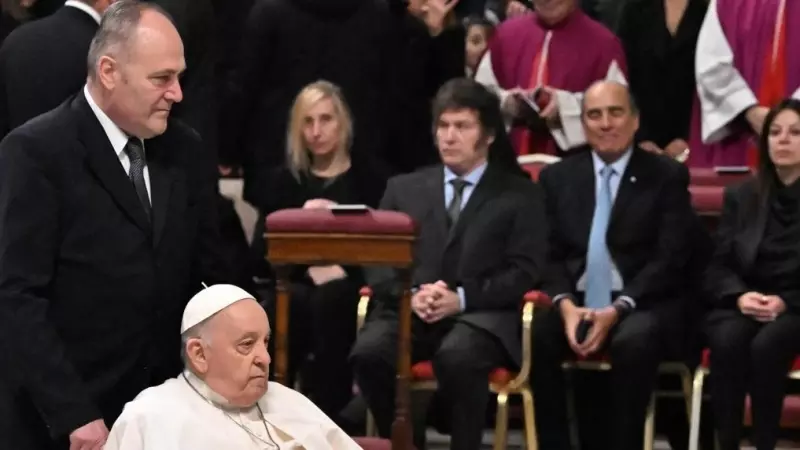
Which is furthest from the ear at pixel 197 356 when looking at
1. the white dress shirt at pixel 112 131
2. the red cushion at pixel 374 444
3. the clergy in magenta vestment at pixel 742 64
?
the clergy in magenta vestment at pixel 742 64

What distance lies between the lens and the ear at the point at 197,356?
10.8 feet

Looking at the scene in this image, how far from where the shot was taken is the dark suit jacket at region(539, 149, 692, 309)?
17.6ft

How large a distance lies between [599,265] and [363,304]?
877 millimetres

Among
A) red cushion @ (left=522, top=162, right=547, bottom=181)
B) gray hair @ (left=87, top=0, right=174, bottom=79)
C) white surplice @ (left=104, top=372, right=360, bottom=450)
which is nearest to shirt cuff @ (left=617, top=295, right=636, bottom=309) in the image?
red cushion @ (left=522, top=162, right=547, bottom=181)

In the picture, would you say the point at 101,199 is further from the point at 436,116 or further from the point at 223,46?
the point at 223,46

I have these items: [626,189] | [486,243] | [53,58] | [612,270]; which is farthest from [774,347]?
[53,58]

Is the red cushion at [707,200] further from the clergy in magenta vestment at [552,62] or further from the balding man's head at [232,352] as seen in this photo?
the balding man's head at [232,352]

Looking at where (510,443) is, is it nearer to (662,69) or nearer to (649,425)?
(649,425)

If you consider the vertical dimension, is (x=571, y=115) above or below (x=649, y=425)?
above

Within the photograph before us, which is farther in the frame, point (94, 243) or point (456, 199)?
point (456, 199)

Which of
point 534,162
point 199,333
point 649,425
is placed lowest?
point 649,425

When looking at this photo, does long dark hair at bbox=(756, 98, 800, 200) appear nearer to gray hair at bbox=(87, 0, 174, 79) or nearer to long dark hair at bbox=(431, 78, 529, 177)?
long dark hair at bbox=(431, 78, 529, 177)

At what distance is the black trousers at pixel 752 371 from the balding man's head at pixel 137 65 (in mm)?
2583

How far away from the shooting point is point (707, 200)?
5.74 m
